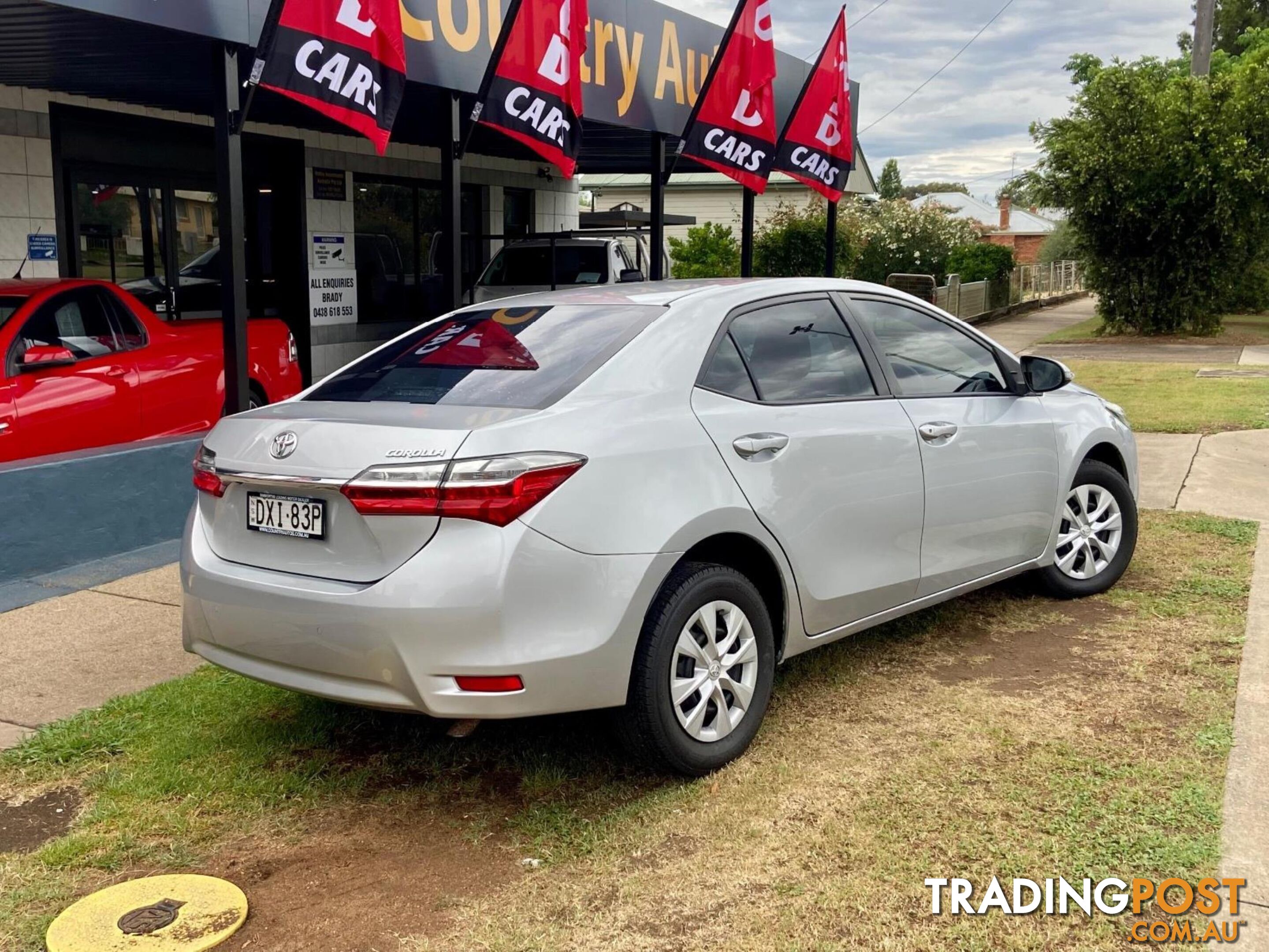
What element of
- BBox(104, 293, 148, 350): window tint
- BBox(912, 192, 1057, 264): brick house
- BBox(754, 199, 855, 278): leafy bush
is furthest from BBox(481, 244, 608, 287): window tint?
BBox(912, 192, 1057, 264): brick house

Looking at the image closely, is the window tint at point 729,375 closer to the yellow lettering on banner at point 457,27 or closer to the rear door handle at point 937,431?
the rear door handle at point 937,431

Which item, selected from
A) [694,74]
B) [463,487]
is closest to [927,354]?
[463,487]

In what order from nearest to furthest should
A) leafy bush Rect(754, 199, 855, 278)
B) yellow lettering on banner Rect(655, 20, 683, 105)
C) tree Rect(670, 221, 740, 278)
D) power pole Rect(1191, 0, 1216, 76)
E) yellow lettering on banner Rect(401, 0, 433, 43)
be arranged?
yellow lettering on banner Rect(401, 0, 433, 43) < yellow lettering on banner Rect(655, 20, 683, 105) < power pole Rect(1191, 0, 1216, 76) < leafy bush Rect(754, 199, 855, 278) < tree Rect(670, 221, 740, 278)

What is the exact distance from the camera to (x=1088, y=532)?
233 inches

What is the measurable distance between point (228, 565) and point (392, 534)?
755 mm

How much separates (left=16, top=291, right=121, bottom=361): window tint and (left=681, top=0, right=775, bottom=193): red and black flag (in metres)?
5.65

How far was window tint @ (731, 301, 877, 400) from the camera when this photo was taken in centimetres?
440

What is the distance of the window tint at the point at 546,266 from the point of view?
53.0 ft

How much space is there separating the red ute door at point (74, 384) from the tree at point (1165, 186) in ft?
65.0

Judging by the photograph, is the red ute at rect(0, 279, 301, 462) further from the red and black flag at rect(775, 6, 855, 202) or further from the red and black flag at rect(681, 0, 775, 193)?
the red and black flag at rect(775, 6, 855, 202)

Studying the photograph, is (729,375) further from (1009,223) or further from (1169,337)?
(1009,223)

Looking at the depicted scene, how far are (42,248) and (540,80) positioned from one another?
5.05 metres

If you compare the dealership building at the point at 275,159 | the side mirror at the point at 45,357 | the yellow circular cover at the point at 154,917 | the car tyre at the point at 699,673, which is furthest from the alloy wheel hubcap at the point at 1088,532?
the side mirror at the point at 45,357

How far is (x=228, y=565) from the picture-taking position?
12.8ft
